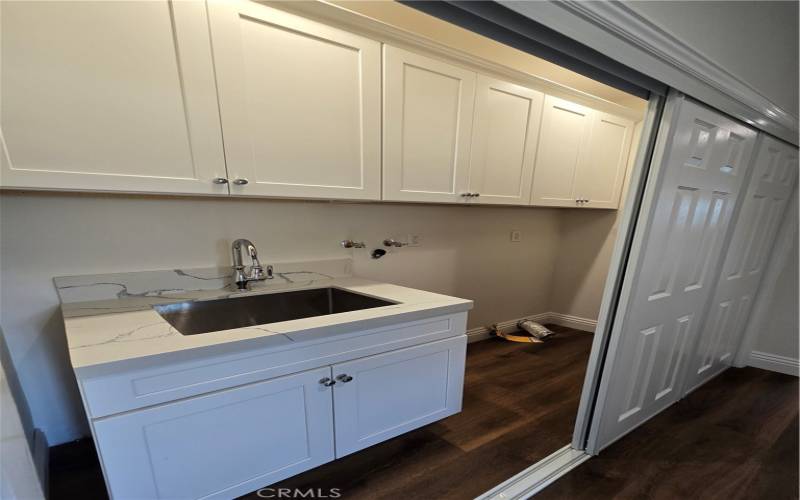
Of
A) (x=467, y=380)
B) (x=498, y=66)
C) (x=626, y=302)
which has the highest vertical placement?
(x=498, y=66)

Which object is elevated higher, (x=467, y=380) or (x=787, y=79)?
(x=787, y=79)

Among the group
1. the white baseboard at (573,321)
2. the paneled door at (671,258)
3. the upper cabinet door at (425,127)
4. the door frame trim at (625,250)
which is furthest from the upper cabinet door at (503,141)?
the white baseboard at (573,321)

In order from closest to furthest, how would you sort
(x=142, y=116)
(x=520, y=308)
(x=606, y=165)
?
(x=142, y=116) → (x=606, y=165) → (x=520, y=308)

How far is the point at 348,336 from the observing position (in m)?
1.19

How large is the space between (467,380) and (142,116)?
2.30 meters

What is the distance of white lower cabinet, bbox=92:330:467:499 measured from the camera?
92 cm

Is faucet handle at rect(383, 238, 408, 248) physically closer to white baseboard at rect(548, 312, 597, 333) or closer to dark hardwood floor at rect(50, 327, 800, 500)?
dark hardwood floor at rect(50, 327, 800, 500)

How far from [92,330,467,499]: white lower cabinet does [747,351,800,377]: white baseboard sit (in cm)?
288

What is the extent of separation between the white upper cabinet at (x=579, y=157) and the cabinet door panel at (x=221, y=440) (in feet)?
6.76

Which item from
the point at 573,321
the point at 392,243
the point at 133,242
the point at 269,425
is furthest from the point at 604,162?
the point at 133,242

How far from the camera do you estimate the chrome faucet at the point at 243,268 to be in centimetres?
152

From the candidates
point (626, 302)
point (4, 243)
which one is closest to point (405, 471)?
point (626, 302)

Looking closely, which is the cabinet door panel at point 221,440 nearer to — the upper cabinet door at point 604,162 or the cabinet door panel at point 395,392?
the cabinet door panel at point 395,392

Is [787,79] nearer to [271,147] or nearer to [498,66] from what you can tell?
[498,66]
